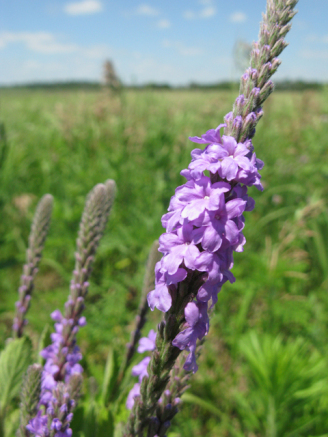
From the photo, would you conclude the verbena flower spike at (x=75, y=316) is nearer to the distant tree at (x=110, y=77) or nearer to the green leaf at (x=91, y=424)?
the green leaf at (x=91, y=424)

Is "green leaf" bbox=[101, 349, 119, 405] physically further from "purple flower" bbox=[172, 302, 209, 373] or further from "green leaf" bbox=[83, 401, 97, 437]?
"purple flower" bbox=[172, 302, 209, 373]

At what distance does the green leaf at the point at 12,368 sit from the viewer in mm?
1457

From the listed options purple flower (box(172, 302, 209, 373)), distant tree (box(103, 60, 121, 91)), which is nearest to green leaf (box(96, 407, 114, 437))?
purple flower (box(172, 302, 209, 373))

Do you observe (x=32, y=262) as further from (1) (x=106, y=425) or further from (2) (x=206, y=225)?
(2) (x=206, y=225)

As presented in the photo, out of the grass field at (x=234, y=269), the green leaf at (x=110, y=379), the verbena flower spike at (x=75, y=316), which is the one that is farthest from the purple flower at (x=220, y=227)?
the grass field at (x=234, y=269)

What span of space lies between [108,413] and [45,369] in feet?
1.23

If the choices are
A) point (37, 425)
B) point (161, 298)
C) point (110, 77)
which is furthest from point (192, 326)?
point (110, 77)

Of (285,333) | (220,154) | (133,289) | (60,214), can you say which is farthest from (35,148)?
(220,154)

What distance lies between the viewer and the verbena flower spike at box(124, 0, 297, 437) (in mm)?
868

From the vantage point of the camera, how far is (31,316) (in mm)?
3350

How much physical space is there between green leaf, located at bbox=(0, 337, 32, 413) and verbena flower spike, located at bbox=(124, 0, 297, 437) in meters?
0.73

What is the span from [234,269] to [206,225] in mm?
3252

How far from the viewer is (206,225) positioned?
869 mm

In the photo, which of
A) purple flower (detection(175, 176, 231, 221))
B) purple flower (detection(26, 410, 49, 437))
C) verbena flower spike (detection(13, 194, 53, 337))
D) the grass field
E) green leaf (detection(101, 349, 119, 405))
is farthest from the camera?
the grass field
